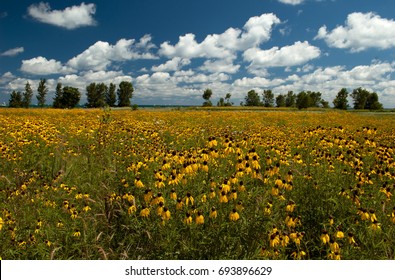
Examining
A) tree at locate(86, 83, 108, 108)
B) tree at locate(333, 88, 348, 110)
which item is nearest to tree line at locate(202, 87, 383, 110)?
tree at locate(333, 88, 348, 110)

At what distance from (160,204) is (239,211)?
826 millimetres

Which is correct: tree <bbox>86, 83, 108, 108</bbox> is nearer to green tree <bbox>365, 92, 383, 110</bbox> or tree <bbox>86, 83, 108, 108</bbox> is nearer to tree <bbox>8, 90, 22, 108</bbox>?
tree <bbox>8, 90, 22, 108</bbox>

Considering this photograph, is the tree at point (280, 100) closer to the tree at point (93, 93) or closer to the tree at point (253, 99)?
the tree at point (253, 99)

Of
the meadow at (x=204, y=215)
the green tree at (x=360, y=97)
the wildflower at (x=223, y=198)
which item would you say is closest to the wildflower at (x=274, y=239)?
the meadow at (x=204, y=215)

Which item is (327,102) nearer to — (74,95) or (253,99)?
(253,99)

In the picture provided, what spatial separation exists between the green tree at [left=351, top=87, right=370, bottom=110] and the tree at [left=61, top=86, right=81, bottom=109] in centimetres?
7662

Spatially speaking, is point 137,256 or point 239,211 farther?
point 137,256

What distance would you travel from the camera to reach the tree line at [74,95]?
257 ft

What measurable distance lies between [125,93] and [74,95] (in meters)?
16.6

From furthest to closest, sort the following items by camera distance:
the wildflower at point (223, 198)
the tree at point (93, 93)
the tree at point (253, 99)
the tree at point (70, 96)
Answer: the tree at point (253, 99), the tree at point (93, 93), the tree at point (70, 96), the wildflower at point (223, 198)

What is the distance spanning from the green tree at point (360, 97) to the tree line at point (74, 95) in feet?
213
